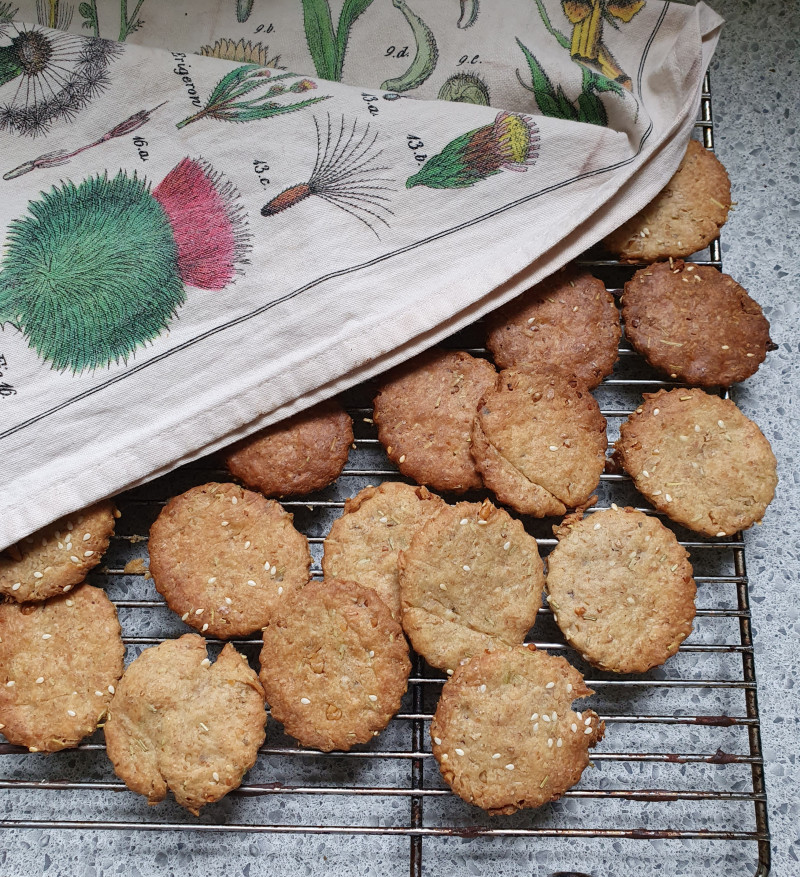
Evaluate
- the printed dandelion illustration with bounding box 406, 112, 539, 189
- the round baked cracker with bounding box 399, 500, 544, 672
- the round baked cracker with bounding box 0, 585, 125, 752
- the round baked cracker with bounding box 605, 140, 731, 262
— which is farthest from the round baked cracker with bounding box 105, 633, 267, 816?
the round baked cracker with bounding box 605, 140, 731, 262

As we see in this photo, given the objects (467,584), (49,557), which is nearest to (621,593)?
(467,584)

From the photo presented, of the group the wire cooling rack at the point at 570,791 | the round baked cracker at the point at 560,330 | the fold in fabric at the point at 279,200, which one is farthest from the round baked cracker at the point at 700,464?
the fold in fabric at the point at 279,200

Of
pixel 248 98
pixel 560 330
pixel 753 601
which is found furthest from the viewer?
pixel 753 601

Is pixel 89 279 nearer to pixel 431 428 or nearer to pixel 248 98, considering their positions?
pixel 248 98

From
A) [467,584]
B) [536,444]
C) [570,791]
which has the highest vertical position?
[536,444]

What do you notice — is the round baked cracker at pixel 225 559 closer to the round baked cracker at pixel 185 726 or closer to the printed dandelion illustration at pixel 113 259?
the round baked cracker at pixel 185 726

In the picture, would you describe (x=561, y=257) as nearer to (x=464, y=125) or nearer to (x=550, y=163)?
(x=550, y=163)
